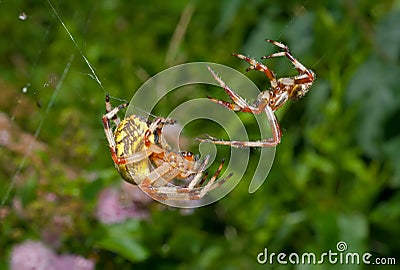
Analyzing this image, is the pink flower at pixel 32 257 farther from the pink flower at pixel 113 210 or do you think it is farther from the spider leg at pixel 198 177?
the spider leg at pixel 198 177

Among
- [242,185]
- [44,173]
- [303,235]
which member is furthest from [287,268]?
[44,173]

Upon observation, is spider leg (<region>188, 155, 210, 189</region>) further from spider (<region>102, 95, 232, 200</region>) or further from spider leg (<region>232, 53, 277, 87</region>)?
spider leg (<region>232, 53, 277, 87</region>)

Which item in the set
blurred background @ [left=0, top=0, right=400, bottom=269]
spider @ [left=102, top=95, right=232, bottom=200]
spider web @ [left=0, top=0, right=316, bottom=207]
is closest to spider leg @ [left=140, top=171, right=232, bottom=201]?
spider @ [left=102, top=95, right=232, bottom=200]

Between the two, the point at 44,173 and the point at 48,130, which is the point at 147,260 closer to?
the point at 44,173

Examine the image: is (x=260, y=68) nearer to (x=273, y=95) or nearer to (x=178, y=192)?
(x=273, y=95)

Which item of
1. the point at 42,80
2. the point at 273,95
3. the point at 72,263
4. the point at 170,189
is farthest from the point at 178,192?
the point at 42,80
